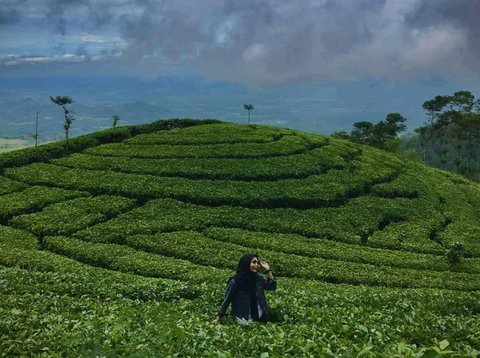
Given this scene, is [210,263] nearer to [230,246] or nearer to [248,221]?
[230,246]

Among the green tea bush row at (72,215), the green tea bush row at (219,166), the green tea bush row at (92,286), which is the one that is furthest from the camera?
the green tea bush row at (219,166)

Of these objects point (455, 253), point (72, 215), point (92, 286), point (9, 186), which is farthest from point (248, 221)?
point (9, 186)

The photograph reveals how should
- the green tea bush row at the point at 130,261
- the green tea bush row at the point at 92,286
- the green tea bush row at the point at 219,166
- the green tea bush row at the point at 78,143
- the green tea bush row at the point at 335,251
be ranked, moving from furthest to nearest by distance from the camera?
1. the green tea bush row at the point at 78,143
2. the green tea bush row at the point at 219,166
3. the green tea bush row at the point at 335,251
4. the green tea bush row at the point at 130,261
5. the green tea bush row at the point at 92,286

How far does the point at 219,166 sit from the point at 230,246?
599 inches

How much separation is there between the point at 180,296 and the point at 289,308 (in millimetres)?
5427

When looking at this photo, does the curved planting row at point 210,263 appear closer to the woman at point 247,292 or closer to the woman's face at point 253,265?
A: the woman at point 247,292

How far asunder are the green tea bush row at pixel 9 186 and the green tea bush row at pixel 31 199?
2.66 ft

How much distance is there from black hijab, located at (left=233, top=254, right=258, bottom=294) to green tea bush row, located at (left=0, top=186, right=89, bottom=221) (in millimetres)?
26393

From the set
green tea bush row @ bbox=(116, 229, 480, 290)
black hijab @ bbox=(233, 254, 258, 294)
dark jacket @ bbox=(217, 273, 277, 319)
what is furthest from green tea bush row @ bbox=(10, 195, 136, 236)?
black hijab @ bbox=(233, 254, 258, 294)

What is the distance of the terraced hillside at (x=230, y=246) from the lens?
1177cm

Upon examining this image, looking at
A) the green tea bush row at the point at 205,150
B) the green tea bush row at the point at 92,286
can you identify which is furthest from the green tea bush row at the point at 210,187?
the green tea bush row at the point at 92,286

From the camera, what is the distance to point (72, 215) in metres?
36.3

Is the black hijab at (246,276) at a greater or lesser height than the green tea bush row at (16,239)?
greater

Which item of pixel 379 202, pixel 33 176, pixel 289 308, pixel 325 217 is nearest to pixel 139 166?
pixel 33 176
